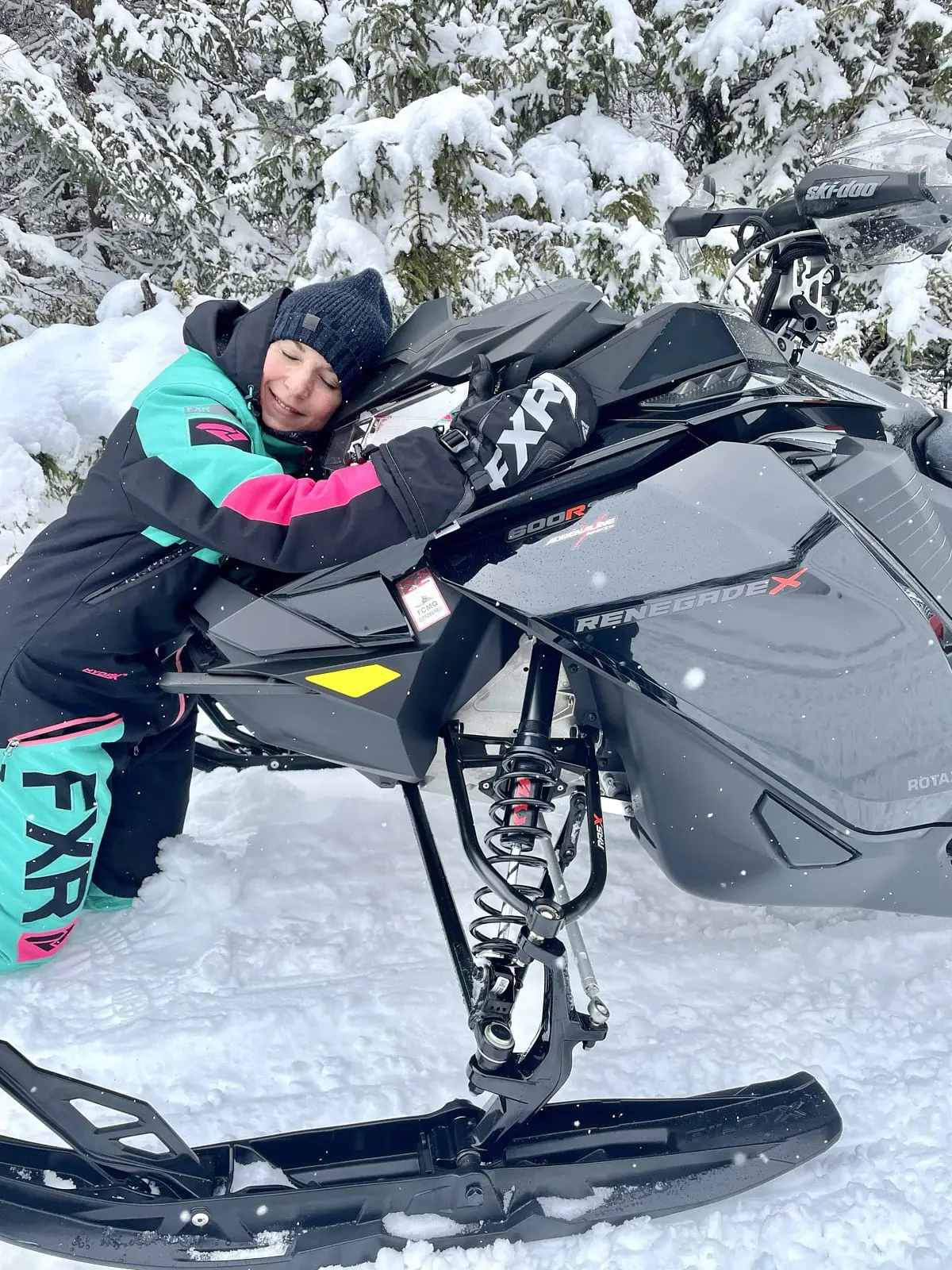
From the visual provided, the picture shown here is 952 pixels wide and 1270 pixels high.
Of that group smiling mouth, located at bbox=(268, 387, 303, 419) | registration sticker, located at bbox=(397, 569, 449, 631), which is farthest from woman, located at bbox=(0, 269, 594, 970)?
registration sticker, located at bbox=(397, 569, 449, 631)

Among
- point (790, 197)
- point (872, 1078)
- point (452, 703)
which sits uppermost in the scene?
point (790, 197)

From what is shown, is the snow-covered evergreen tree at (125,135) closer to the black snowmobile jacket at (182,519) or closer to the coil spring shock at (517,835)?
the black snowmobile jacket at (182,519)

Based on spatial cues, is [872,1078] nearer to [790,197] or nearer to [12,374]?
[790,197]

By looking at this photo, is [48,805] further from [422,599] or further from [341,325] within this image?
[341,325]

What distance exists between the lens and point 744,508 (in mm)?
1445

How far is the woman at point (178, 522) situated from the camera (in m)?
1.46

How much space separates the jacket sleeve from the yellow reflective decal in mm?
199

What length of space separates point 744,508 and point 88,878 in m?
1.67

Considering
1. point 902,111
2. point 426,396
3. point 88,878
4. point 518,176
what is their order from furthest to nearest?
point 902,111
point 518,176
point 88,878
point 426,396

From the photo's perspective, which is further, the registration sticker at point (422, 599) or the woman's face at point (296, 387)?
the woman's face at point (296, 387)

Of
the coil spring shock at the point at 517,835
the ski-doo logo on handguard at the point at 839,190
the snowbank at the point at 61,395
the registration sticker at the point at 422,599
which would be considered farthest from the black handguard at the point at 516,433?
the snowbank at the point at 61,395

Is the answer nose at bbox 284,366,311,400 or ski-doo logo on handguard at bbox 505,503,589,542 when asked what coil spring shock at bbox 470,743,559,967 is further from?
nose at bbox 284,366,311,400

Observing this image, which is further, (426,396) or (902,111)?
(902,111)

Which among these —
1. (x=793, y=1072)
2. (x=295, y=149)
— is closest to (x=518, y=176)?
(x=295, y=149)
